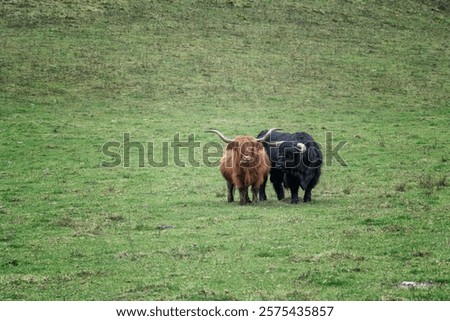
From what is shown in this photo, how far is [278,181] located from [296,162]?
4.01ft

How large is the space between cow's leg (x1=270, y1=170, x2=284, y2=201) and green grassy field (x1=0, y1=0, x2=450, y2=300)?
0.69 meters

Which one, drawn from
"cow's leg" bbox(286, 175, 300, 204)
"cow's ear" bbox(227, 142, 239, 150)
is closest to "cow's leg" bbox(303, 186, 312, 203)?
"cow's leg" bbox(286, 175, 300, 204)

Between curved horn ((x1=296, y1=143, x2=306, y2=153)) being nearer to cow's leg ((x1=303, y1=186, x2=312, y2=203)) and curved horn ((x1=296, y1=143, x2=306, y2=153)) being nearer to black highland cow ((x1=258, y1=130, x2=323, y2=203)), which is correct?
black highland cow ((x1=258, y1=130, x2=323, y2=203))

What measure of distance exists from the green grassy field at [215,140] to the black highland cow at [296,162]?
1.71ft

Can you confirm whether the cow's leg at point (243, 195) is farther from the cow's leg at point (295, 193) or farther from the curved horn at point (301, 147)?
the curved horn at point (301, 147)

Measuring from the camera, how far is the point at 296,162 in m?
18.4

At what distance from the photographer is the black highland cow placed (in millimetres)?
18281

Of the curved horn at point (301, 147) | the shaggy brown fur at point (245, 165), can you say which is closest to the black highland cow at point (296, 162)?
the curved horn at point (301, 147)

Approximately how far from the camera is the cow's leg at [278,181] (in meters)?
19.3

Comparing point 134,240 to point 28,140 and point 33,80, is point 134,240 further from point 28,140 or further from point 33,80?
point 33,80

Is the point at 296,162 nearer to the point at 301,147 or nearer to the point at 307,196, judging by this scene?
the point at 301,147

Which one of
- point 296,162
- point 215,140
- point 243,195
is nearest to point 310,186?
point 296,162

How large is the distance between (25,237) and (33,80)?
23878 mm

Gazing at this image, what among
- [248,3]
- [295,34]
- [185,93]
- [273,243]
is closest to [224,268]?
[273,243]
